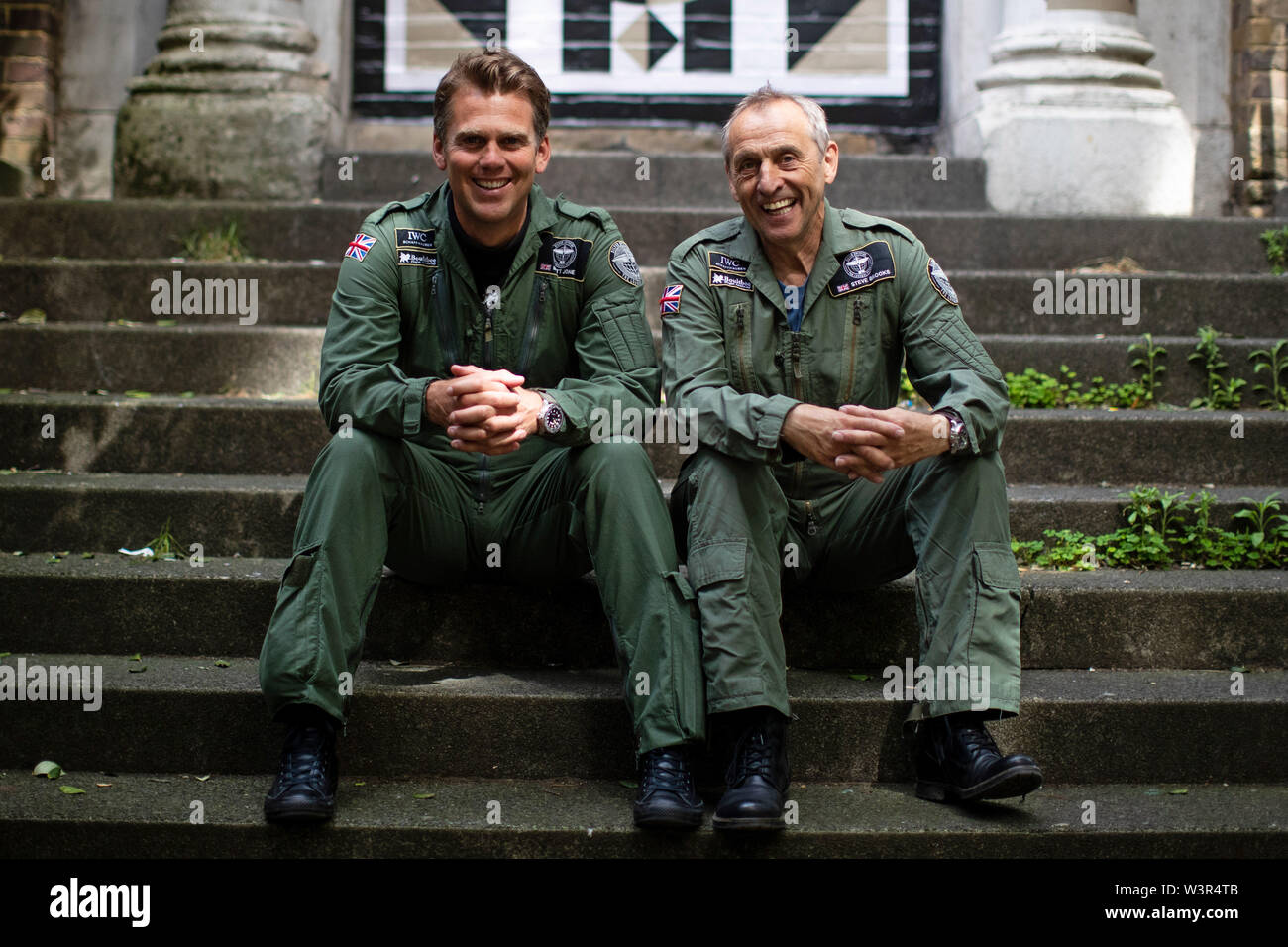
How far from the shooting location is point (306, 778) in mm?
2455

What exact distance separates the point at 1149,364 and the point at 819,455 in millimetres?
1990

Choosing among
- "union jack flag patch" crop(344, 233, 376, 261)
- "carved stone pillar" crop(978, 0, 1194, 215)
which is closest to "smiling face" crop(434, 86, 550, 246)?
"union jack flag patch" crop(344, 233, 376, 261)

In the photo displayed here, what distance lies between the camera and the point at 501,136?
286 centimetres

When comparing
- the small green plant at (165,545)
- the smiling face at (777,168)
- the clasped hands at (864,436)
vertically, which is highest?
the smiling face at (777,168)

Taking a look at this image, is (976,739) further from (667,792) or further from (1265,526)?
(1265,526)

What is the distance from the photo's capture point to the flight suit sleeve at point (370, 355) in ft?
8.67

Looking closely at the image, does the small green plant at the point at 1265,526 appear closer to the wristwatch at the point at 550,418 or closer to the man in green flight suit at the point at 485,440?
the man in green flight suit at the point at 485,440

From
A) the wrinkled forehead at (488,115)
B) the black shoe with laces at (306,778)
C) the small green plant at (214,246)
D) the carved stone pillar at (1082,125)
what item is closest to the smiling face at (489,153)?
the wrinkled forehead at (488,115)

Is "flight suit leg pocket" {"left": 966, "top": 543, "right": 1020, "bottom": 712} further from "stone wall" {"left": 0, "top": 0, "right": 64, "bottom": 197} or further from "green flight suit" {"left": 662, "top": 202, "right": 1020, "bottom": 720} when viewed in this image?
"stone wall" {"left": 0, "top": 0, "right": 64, "bottom": 197}

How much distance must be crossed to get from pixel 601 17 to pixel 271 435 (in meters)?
3.53

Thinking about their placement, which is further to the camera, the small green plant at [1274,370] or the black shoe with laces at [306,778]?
the small green plant at [1274,370]

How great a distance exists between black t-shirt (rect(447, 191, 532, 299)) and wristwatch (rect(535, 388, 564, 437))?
1.50 feet

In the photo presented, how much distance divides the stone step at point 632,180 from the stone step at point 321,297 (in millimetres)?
926

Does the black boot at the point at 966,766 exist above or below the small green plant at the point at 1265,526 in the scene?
below
